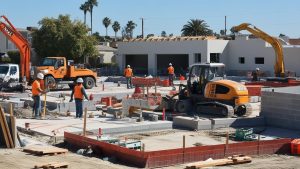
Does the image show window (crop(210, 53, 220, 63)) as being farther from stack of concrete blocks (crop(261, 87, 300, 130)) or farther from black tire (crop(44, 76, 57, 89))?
stack of concrete blocks (crop(261, 87, 300, 130))

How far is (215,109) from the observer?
21.7 m

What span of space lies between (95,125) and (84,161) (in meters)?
5.74

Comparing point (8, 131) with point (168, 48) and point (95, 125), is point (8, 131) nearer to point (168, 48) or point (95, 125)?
point (95, 125)

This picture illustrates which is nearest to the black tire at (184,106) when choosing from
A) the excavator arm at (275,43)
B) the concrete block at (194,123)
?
the concrete block at (194,123)

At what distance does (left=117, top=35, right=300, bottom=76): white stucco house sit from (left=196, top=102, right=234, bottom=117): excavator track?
27.2m

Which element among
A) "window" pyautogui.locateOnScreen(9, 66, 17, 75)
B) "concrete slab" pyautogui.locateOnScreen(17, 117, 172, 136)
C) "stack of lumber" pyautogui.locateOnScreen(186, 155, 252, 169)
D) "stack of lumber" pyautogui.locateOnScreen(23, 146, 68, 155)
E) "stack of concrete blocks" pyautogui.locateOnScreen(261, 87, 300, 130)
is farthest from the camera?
"window" pyautogui.locateOnScreen(9, 66, 17, 75)

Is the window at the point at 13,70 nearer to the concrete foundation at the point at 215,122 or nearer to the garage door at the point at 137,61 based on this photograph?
the concrete foundation at the point at 215,122

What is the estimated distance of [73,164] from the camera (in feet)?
44.5

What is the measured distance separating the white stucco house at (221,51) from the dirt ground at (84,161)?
113ft

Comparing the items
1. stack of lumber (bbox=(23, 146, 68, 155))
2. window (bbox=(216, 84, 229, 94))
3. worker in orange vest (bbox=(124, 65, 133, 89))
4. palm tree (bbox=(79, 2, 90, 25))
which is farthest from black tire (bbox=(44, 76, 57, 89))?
palm tree (bbox=(79, 2, 90, 25))

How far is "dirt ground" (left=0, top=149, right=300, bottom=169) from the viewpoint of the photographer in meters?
13.4

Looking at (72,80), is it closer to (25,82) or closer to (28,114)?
(25,82)

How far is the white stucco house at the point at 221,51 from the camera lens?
49.1 metres

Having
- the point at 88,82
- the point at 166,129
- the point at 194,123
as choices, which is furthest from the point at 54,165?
the point at 88,82
